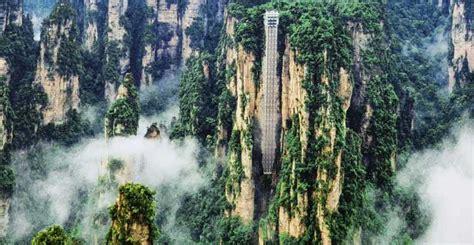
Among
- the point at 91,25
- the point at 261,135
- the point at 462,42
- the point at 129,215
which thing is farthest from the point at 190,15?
the point at 129,215

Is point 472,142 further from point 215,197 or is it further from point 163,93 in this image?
point 163,93

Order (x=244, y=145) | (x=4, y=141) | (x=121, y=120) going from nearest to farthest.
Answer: (x=244, y=145)
(x=4, y=141)
(x=121, y=120)

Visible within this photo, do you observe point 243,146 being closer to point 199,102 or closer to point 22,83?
point 199,102

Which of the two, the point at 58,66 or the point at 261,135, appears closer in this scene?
the point at 261,135

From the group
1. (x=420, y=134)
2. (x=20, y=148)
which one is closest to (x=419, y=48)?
(x=420, y=134)

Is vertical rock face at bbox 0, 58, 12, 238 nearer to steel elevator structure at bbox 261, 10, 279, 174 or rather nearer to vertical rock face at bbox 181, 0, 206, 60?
steel elevator structure at bbox 261, 10, 279, 174

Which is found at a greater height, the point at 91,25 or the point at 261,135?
the point at 91,25
